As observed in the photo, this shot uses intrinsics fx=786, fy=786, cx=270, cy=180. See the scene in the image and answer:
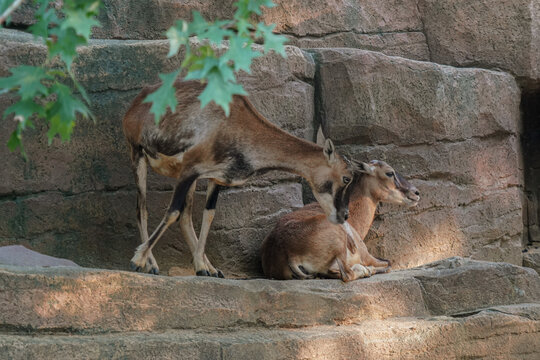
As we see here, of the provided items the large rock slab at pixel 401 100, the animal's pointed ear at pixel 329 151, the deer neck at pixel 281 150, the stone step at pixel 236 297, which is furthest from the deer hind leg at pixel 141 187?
the large rock slab at pixel 401 100

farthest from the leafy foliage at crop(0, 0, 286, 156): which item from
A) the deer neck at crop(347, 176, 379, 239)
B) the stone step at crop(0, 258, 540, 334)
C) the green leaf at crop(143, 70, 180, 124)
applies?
the deer neck at crop(347, 176, 379, 239)

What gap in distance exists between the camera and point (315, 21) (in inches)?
360

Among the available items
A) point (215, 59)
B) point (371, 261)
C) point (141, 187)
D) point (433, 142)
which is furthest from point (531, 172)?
point (215, 59)

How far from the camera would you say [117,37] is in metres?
8.30

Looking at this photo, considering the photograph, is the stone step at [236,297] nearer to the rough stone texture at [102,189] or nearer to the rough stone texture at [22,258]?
the rough stone texture at [22,258]

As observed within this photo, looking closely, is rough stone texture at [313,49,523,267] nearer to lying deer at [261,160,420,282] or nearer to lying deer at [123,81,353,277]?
lying deer at [261,160,420,282]

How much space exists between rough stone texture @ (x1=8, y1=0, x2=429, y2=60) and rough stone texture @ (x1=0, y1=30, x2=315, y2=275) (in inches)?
34.9

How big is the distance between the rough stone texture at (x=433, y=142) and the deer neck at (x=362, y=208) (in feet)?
1.47

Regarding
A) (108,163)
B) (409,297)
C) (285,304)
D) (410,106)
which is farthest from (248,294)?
(410,106)

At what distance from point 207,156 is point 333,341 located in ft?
5.84

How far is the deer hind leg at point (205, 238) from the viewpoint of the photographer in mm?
6473

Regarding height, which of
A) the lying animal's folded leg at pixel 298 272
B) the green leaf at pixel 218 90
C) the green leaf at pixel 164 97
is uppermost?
the green leaf at pixel 218 90

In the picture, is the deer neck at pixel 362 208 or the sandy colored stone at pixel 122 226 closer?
the sandy colored stone at pixel 122 226

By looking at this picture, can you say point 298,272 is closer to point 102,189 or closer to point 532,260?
point 102,189
